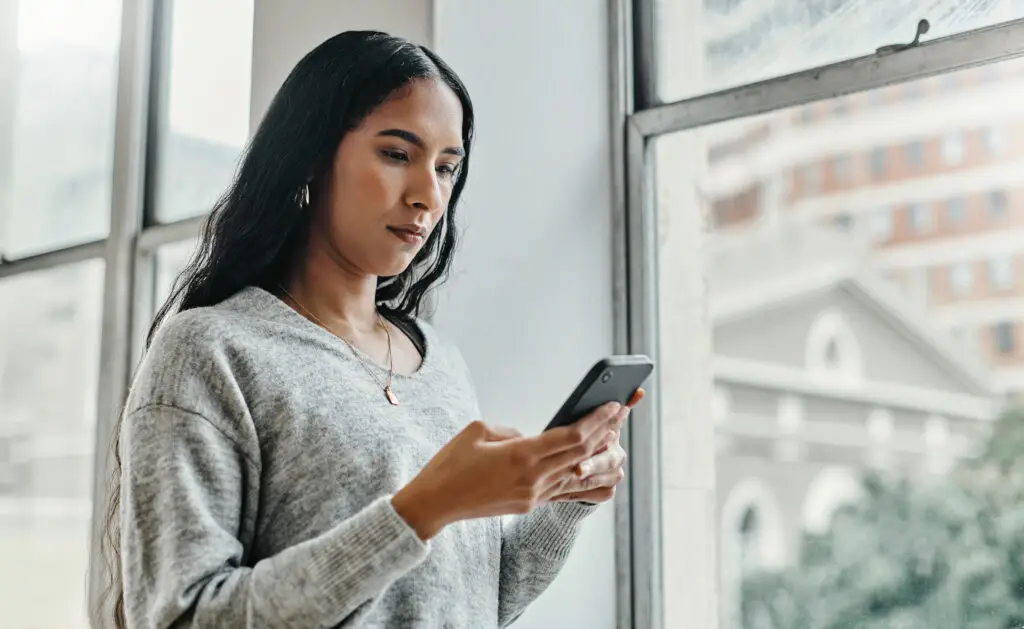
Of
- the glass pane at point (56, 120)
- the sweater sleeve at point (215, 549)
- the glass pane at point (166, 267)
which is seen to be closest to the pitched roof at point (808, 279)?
the sweater sleeve at point (215, 549)

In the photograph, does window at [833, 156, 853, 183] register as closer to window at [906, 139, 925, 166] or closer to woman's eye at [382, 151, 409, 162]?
window at [906, 139, 925, 166]

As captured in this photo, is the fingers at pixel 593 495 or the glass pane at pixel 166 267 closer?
the fingers at pixel 593 495

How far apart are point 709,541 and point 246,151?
794mm

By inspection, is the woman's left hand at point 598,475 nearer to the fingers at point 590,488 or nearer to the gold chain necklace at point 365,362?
the fingers at point 590,488

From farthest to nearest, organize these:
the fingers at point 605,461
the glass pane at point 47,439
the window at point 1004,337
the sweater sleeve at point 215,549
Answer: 1. the glass pane at point 47,439
2. the window at point 1004,337
3. the fingers at point 605,461
4. the sweater sleeve at point 215,549

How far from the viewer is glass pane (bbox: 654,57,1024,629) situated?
1.25 meters

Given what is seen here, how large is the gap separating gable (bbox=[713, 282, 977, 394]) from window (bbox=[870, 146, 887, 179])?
0.46ft

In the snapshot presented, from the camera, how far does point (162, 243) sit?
7.60ft

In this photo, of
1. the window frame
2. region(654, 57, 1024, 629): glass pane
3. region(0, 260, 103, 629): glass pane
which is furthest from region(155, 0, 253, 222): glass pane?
region(654, 57, 1024, 629): glass pane

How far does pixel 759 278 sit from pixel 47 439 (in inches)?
75.7

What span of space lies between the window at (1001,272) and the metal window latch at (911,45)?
27cm

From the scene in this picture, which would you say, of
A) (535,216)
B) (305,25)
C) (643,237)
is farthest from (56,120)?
(643,237)

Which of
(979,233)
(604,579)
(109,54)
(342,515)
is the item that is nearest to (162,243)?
(109,54)

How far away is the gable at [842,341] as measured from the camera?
131 cm
